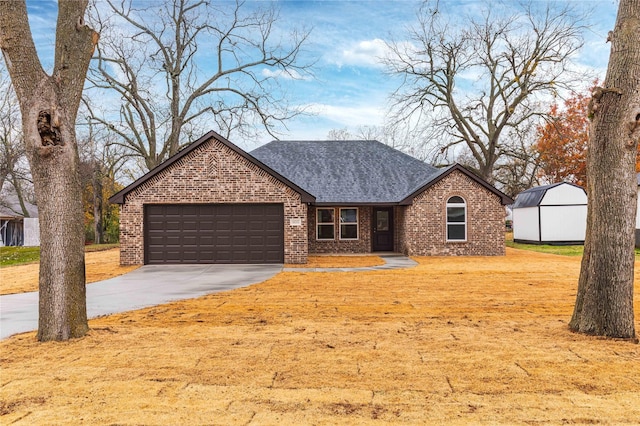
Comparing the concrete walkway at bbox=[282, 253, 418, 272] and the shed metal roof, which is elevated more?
the shed metal roof

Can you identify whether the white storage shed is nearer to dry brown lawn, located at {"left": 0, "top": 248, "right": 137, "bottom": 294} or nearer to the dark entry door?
the dark entry door

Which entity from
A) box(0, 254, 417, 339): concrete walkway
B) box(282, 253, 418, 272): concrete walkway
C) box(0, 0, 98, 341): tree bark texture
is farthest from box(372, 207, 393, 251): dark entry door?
box(0, 0, 98, 341): tree bark texture

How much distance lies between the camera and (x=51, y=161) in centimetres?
672

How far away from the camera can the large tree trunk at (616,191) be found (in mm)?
6746

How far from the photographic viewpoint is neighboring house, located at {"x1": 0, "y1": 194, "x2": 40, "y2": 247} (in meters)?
39.0

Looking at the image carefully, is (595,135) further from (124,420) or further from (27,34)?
(27,34)

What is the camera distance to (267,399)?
4.47 m

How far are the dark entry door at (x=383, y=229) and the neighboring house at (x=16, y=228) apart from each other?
28467 mm

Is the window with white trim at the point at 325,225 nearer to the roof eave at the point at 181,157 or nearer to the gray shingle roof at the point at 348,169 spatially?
the gray shingle roof at the point at 348,169

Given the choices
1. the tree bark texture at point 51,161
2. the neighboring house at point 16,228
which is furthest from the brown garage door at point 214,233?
the neighboring house at point 16,228

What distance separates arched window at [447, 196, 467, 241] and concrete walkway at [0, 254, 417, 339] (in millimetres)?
3291

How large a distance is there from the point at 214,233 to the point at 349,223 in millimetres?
7357

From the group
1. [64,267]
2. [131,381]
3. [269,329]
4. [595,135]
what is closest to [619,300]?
Result: [595,135]

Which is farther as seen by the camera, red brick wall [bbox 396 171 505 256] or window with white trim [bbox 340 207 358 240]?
window with white trim [bbox 340 207 358 240]
